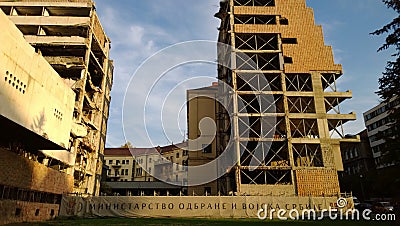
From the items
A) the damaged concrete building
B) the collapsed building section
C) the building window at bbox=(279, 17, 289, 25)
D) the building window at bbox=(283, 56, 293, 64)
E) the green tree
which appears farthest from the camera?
the building window at bbox=(279, 17, 289, 25)

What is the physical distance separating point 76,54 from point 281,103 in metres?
27.5

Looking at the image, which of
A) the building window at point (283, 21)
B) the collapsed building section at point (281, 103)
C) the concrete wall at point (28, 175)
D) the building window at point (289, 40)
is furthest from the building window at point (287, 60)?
the concrete wall at point (28, 175)

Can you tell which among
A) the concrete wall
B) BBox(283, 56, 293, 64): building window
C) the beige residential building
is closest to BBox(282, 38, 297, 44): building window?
BBox(283, 56, 293, 64): building window

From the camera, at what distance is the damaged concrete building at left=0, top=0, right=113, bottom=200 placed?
3591 cm

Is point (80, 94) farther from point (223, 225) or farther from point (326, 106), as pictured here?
point (326, 106)

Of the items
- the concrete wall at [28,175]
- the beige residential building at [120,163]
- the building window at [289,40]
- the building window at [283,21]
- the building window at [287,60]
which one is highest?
the building window at [283,21]

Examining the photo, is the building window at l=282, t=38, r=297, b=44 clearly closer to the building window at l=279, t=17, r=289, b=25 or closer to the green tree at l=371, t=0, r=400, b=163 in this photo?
the building window at l=279, t=17, r=289, b=25

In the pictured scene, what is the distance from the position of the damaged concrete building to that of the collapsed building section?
17921mm

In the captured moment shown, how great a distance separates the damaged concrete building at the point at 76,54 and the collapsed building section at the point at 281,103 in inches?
706

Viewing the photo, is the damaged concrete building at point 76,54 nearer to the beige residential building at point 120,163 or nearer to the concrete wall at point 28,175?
the concrete wall at point 28,175

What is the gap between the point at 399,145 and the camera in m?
13.8

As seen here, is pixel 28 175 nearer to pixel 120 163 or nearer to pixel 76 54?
pixel 76 54

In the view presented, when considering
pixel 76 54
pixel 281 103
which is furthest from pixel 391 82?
pixel 76 54

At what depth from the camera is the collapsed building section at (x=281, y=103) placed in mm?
33812
